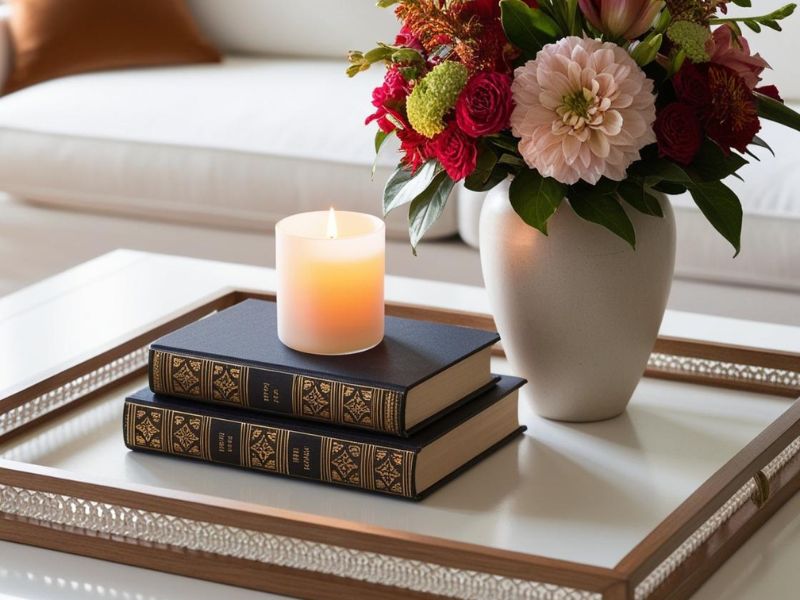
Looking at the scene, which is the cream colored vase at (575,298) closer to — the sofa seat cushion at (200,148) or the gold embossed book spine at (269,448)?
the gold embossed book spine at (269,448)

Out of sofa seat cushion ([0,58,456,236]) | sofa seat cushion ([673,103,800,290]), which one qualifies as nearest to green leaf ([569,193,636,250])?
sofa seat cushion ([673,103,800,290])

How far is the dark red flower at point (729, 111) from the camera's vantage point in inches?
39.9

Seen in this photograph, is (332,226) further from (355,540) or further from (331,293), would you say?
(355,540)

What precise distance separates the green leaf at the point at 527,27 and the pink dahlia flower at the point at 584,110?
0.04 meters

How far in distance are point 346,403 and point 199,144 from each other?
4.67ft

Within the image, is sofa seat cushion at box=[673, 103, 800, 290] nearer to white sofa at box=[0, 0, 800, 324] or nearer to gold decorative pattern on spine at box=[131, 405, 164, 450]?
white sofa at box=[0, 0, 800, 324]

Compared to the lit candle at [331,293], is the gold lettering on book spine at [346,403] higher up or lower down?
lower down

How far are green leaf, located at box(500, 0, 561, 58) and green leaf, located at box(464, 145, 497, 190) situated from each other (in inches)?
3.1

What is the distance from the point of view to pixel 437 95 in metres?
1.00

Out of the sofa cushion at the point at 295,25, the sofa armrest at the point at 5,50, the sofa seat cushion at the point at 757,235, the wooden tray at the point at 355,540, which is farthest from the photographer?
the sofa cushion at the point at 295,25

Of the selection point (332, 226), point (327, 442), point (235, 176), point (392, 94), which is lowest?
point (235, 176)

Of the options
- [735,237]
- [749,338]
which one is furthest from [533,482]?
[749,338]

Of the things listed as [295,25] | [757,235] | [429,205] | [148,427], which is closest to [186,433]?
[148,427]

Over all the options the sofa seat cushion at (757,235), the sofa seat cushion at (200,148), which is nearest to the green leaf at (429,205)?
the sofa seat cushion at (757,235)
